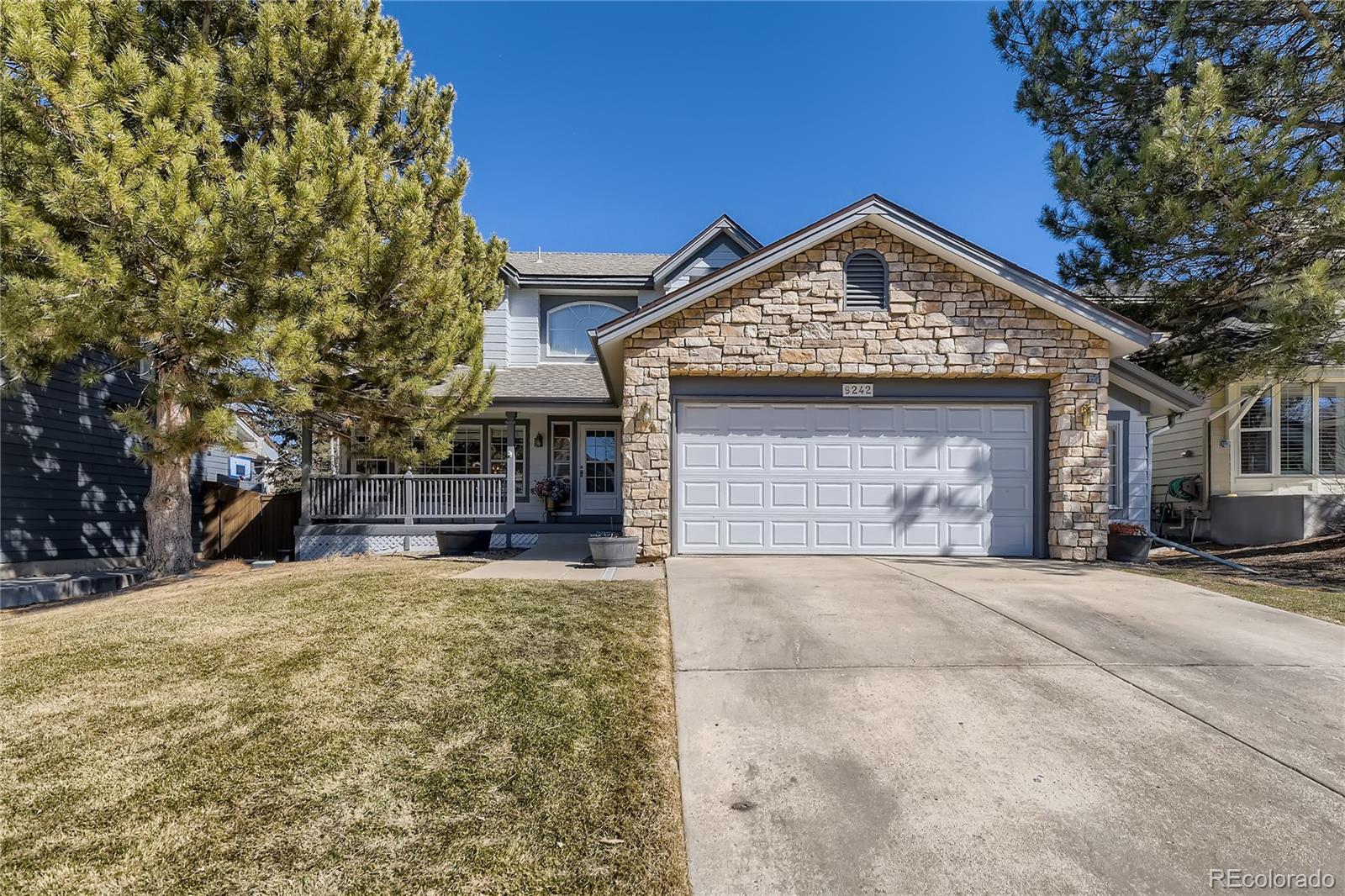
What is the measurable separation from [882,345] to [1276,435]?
10717 mm

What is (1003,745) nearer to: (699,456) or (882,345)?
(699,456)

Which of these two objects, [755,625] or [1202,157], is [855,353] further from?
[1202,157]

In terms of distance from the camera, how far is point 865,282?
860 centimetres

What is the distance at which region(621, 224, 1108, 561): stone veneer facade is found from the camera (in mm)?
8453

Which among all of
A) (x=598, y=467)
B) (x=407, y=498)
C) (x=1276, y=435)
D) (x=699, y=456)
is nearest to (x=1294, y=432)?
(x=1276, y=435)

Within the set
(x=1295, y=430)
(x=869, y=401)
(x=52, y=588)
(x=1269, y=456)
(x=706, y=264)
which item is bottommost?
(x=52, y=588)

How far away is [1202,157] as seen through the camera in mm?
8086

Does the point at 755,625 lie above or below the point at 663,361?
below

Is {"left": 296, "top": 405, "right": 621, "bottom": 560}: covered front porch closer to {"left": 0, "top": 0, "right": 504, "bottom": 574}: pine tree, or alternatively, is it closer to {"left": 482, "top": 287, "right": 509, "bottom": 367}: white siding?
{"left": 482, "top": 287, "right": 509, "bottom": 367}: white siding

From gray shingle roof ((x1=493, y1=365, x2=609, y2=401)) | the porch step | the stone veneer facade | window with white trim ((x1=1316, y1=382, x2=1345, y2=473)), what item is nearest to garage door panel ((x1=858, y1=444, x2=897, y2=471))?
the stone veneer facade

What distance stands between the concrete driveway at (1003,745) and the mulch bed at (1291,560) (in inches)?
139

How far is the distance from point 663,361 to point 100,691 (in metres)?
6.47

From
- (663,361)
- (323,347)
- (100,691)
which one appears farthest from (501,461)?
(100,691)

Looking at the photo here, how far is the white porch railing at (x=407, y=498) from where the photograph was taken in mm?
12281
